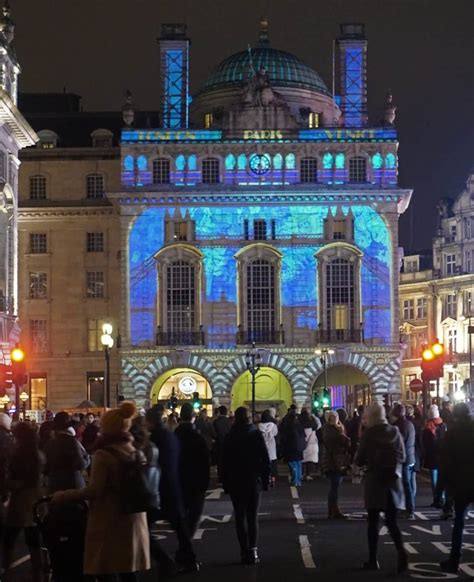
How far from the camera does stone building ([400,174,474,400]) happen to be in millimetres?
103250

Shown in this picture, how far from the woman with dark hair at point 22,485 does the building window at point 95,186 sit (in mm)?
68212

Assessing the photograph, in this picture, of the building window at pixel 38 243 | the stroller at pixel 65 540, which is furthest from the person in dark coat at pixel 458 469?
the building window at pixel 38 243

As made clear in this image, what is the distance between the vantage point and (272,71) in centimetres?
8731

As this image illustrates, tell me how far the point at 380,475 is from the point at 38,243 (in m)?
67.7

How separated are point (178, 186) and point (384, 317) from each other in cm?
1344

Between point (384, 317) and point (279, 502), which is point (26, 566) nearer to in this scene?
point (279, 502)

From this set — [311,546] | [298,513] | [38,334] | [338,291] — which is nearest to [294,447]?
[298,513]

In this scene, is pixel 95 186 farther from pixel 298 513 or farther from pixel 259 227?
pixel 298 513

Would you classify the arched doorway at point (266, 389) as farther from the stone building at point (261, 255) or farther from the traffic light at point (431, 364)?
the traffic light at point (431, 364)

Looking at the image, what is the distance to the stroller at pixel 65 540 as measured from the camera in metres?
13.3

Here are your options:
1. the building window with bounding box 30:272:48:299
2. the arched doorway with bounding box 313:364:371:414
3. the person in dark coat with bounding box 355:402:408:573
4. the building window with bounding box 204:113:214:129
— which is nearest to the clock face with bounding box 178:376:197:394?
the arched doorway with bounding box 313:364:371:414

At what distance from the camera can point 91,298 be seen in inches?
3332

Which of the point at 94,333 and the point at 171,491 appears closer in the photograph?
the point at 171,491

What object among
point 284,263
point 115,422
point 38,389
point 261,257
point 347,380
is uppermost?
point 261,257
